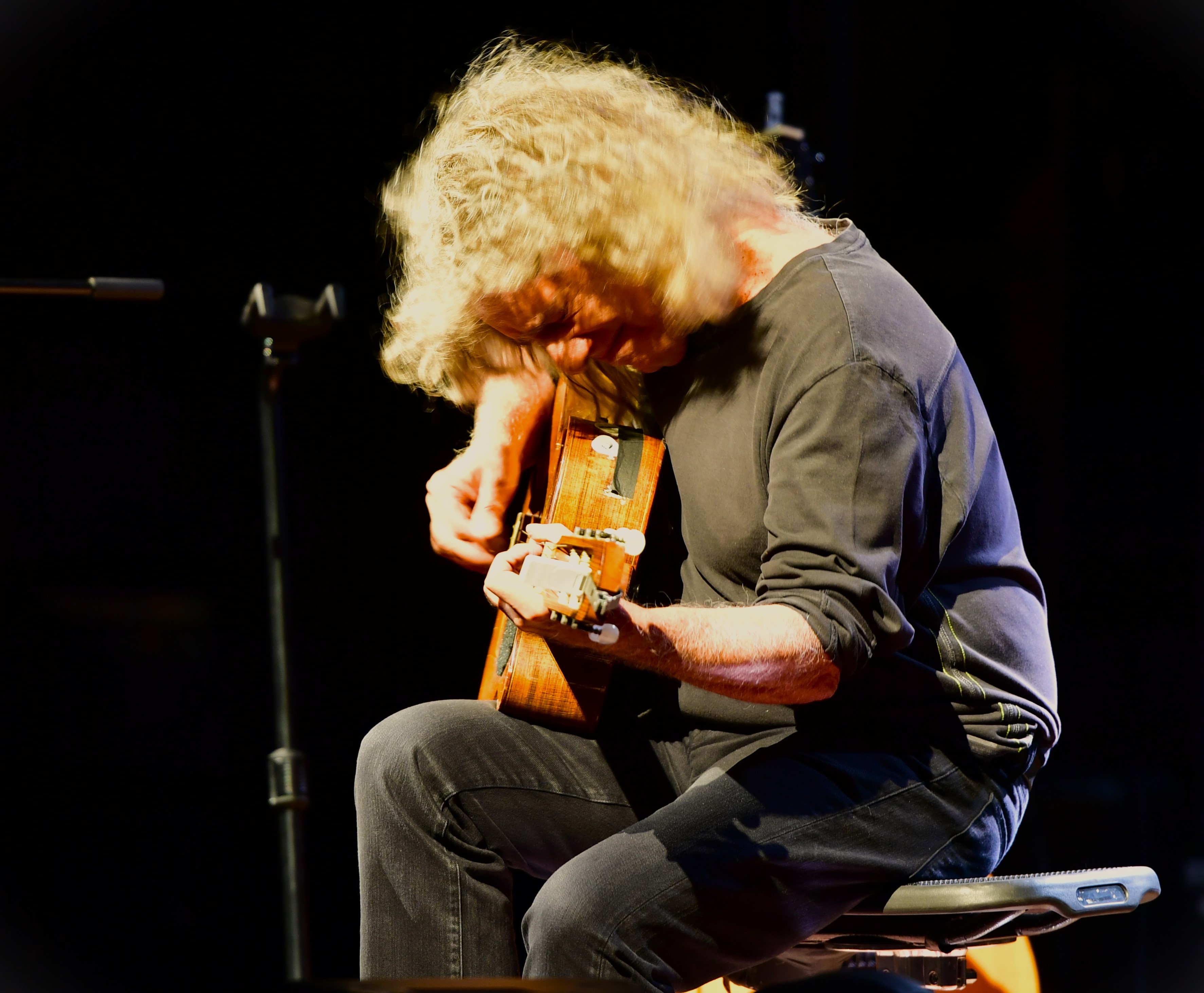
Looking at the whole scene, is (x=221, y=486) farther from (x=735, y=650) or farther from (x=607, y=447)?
(x=735, y=650)

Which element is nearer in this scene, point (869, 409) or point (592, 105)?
point (869, 409)

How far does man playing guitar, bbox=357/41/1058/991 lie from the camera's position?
4.10 feet

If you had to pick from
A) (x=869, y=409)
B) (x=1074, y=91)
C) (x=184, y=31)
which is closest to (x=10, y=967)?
(x=184, y=31)

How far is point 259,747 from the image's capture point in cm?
270

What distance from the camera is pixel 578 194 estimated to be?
56.5 inches

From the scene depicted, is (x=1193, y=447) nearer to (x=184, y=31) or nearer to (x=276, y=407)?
(x=276, y=407)

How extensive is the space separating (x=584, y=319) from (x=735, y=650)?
50 cm

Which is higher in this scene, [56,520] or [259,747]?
[56,520]

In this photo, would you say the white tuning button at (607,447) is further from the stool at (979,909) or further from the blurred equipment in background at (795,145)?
the blurred equipment in background at (795,145)

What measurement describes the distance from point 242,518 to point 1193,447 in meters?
2.54

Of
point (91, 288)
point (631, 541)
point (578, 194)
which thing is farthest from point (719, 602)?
point (91, 288)

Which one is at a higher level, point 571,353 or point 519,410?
point 571,353

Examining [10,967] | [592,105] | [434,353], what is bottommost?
[10,967]

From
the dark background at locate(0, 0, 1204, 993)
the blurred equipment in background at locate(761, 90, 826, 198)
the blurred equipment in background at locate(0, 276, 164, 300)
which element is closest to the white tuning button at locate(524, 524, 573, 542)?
the blurred equipment in background at locate(0, 276, 164, 300)
